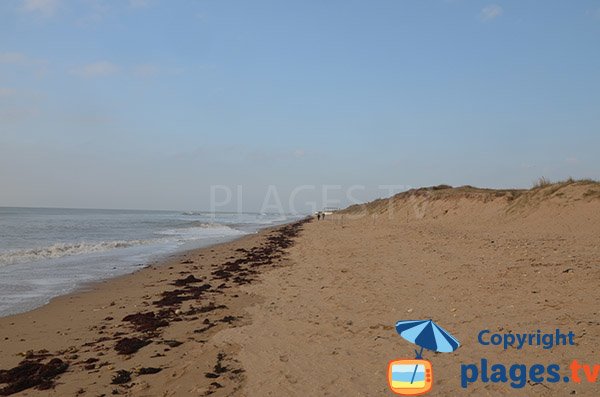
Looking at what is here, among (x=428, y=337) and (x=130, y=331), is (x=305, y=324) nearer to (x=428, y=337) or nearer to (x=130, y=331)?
(x=130, y=331)

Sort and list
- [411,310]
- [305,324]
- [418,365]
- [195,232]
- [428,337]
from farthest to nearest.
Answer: [195,232] < [411,310] < [305,324] < [418,365] < [428,337]

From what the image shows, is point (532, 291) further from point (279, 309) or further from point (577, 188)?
point (577, 188)

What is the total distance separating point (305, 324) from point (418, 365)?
2.99 meters

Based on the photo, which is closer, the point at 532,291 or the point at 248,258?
the point at 532,291

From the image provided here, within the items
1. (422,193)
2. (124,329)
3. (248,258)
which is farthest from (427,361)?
(422,193)

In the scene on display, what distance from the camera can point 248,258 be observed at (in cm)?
1794

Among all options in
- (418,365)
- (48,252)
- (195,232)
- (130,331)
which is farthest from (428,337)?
(195,232)

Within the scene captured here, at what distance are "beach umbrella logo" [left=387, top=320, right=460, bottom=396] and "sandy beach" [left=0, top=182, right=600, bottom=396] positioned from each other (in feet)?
0.49

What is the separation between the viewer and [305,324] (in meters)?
7.17

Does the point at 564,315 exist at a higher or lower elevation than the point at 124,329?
higher

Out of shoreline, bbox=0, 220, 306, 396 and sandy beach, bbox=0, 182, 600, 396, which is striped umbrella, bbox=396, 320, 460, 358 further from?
shoreline, bbox=0, 220, 306, 396

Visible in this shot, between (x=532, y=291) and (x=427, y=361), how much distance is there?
12.0 feet

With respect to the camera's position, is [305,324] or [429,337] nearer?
[429,337]

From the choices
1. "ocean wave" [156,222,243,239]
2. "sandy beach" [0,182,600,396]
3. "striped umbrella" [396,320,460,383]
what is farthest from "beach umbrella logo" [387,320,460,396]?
"ocean wave" [156,222,243,239]
